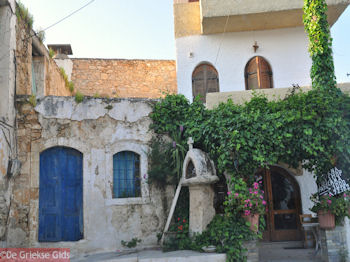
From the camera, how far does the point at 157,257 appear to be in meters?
6.95

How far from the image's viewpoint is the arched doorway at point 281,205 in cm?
953

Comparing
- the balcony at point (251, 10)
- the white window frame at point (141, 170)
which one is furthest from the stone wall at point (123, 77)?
the white window frame at point (141, 170)

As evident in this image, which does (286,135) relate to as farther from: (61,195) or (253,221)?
(61,195)

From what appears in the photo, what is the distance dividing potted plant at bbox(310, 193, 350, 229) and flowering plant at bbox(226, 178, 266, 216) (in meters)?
1.35

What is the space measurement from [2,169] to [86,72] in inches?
292

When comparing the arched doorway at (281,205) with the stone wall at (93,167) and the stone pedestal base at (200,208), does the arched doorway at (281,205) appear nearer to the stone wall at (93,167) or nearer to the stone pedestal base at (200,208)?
the stone pedestal base at (200,208)

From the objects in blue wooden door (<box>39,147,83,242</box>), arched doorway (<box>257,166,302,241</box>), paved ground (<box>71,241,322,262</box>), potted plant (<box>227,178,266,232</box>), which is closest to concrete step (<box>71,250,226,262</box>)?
paved ground (<box>71,241,322,262</box>)

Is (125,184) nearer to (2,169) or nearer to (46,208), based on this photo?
(46,208)

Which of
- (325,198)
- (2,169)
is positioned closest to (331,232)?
(325,198)

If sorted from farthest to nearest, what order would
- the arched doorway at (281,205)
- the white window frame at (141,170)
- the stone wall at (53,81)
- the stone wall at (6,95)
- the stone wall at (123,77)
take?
the stone wall at (123,77) < the stone wall at (53,81) < the arched doorway at (281,205) < the white window frame at (141,170) < the stone wall at (6,95)

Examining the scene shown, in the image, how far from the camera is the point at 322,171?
7.82 metres

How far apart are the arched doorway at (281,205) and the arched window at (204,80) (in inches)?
129

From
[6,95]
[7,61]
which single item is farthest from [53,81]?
[6,95]

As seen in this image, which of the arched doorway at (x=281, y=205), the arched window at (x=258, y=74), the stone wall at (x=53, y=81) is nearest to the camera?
the arched doorway at (x=281, y=205)
